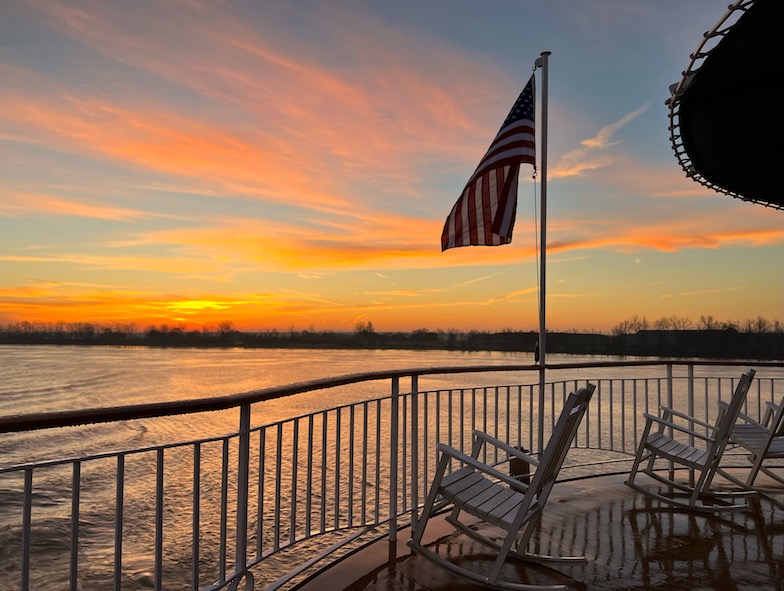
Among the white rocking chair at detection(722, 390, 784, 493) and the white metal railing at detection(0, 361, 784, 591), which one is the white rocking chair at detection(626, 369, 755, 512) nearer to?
the white rocking chair at detection(722, 390, 784, 493)

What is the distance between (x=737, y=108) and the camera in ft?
18.1

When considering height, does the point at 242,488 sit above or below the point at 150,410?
below

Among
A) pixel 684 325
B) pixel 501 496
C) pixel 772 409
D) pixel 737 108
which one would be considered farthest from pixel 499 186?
pixel 684 325

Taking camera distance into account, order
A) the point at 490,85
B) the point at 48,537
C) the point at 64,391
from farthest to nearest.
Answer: the point at 64,391 → the point at 490,85 → the point at 48,537

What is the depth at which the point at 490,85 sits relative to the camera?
13.8 metres

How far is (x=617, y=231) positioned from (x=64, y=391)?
32.3m

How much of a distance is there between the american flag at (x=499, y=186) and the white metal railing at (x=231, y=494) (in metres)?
1.56

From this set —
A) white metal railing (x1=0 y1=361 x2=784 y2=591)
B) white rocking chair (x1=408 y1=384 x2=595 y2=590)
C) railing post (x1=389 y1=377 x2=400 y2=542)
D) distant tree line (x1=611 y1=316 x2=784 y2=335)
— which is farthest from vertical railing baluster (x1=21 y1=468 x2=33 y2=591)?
distant tree line (x1=611 y1=316 x2=784 y2=335)

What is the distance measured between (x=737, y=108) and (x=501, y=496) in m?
4.30

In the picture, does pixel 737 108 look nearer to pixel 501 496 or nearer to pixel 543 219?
pixel 543 219

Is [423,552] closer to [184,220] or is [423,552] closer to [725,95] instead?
[725,95]

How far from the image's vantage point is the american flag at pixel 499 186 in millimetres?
6117

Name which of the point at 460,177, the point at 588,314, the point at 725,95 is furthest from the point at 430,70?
the point at 588,314

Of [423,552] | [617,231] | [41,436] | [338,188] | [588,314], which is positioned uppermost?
[338,188]
